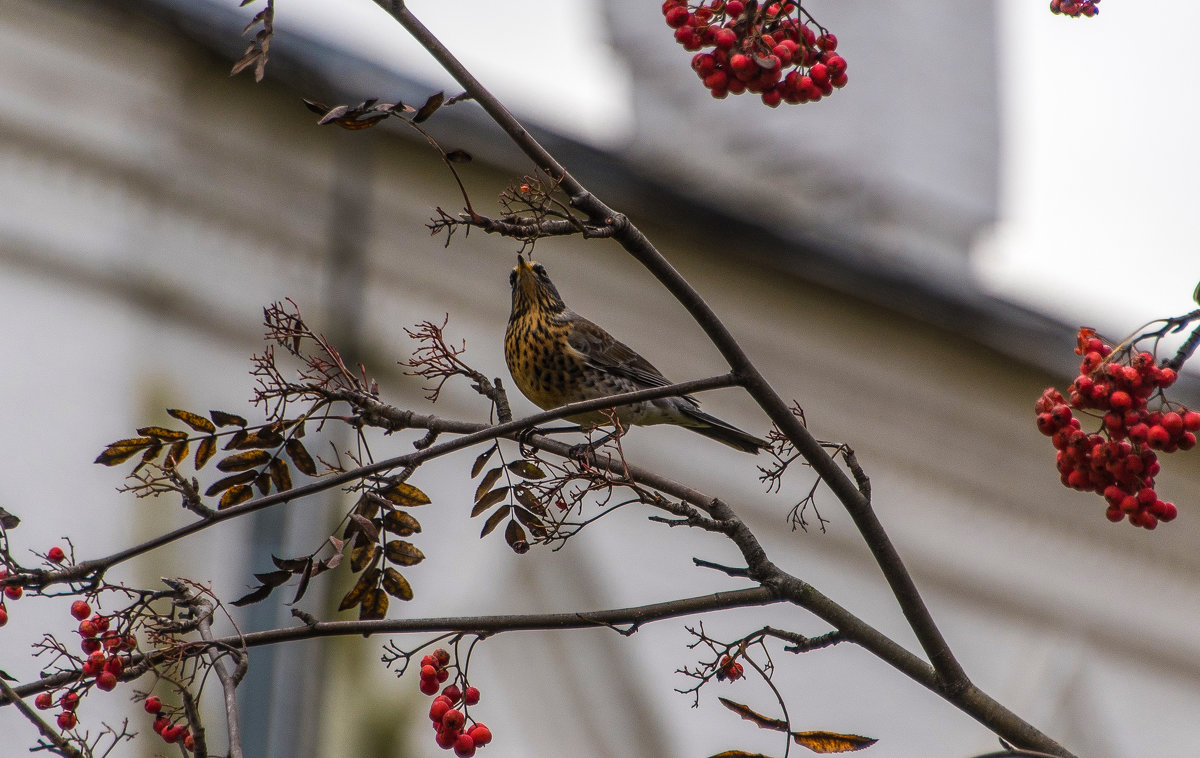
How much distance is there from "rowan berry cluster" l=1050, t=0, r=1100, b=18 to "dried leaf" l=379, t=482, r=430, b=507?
88 centimetres

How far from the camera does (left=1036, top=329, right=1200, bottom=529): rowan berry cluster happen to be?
4.29 feet

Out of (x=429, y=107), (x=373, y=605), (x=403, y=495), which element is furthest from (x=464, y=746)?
(x=429, y=107)

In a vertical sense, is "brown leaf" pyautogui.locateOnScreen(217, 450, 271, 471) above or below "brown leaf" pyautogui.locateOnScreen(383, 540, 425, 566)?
above

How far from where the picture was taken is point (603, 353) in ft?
9.67

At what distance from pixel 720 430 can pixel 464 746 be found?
148 cm

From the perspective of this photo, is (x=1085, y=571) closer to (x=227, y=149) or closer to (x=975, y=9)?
(x=975, y=9)

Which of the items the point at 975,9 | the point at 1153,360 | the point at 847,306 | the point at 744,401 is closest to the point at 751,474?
the point at 744,401

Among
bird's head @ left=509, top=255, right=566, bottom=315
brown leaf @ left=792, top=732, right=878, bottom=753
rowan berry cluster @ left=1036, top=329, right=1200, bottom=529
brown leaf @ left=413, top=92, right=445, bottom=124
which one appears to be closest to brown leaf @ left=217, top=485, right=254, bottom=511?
brown leaf @ left=413, top=92, right=445, bottom=124

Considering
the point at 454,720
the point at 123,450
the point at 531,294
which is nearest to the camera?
the point at 123,450

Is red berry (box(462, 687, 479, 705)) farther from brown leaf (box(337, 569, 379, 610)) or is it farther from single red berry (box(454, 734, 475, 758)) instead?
brown leaf (box(337, 569, 379, 610))

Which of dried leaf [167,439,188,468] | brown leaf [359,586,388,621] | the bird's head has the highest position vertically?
the bird's head

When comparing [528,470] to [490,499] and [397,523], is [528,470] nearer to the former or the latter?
[490,499]

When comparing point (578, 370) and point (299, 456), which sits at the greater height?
point (578, 370)

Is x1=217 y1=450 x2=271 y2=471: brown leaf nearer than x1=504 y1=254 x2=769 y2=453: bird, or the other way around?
x1=217 y1=450 x2=271 y2=471: brown leaf
